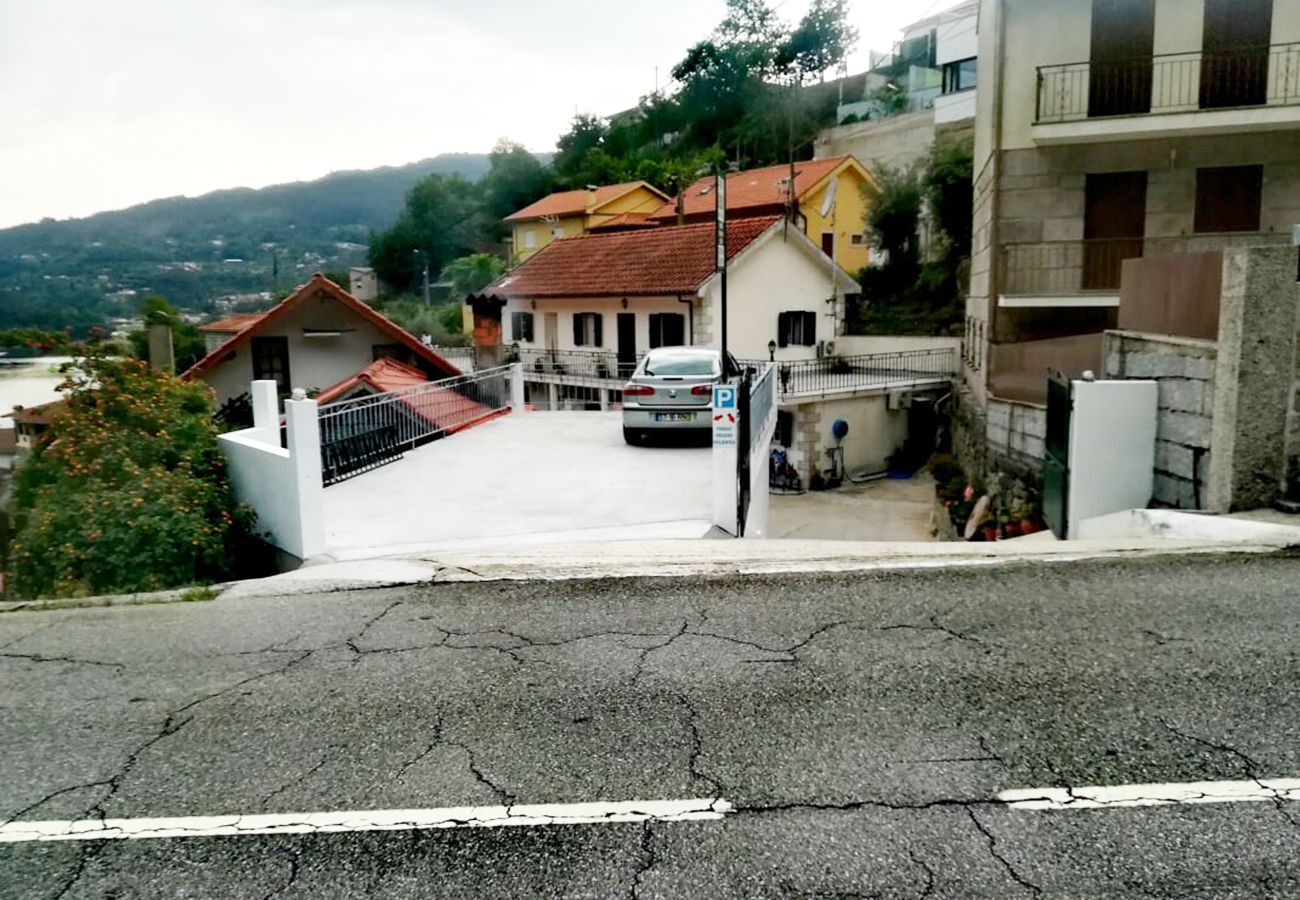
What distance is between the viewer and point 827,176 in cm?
4478

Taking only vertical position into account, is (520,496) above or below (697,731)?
below

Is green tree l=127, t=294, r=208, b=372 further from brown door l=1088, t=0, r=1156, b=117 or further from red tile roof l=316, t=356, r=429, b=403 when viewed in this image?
brown door l=1088, t=0, r=1156, b=117

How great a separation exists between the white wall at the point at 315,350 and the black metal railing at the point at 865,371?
11601 mm

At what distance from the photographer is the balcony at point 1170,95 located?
2005 cm

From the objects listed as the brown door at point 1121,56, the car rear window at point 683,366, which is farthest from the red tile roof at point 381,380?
the brown door at point 1121,56

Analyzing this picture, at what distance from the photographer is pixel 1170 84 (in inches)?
821

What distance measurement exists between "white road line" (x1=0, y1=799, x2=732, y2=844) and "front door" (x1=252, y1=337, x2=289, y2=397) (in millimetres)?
21166

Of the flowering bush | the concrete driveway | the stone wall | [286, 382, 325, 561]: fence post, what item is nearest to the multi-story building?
the concrete driveway

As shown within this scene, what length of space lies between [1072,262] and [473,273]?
55.9 meters

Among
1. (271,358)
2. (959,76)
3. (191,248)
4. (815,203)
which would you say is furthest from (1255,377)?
(191,248)

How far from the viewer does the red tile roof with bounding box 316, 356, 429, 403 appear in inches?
727

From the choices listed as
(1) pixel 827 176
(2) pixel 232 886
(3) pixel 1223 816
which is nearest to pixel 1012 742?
(3) pixel 1223 816

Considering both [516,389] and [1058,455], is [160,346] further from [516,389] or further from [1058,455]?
[1058,455]

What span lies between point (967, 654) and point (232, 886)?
4014mm
